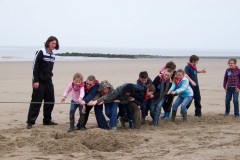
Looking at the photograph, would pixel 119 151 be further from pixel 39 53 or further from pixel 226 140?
pixel 39 53

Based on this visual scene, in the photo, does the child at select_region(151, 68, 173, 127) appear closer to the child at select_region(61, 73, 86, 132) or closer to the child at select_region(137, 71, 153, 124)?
the child at select_region(137, 71, 153, 124)

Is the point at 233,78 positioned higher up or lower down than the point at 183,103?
higher up

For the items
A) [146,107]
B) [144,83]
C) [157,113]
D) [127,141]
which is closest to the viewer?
[127,141]

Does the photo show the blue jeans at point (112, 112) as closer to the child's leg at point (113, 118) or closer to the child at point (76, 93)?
the child's leg at point (113, 118)

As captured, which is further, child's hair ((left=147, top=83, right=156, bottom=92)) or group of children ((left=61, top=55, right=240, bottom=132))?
child's hair ((left=147, top=83, right=156, bottom=92))

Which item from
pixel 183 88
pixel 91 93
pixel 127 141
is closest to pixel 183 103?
pixel 183 88

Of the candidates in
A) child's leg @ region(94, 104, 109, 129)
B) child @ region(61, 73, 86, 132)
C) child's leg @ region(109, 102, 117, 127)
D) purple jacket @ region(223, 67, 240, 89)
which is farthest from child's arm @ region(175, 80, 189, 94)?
child @ region(61, 73, 86, 132)

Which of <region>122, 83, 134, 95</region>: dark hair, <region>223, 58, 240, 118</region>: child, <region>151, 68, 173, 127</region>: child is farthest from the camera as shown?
<region>223, 58, 240, 118</region>: child

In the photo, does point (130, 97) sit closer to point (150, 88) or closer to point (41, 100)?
point (150, 88)

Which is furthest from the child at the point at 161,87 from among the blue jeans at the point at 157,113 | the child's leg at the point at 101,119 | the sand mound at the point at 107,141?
the sand mound at the point at 107,141

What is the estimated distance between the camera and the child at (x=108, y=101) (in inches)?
302

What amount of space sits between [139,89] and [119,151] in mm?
2233

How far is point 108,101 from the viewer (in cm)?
774

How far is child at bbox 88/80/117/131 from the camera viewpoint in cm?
767
